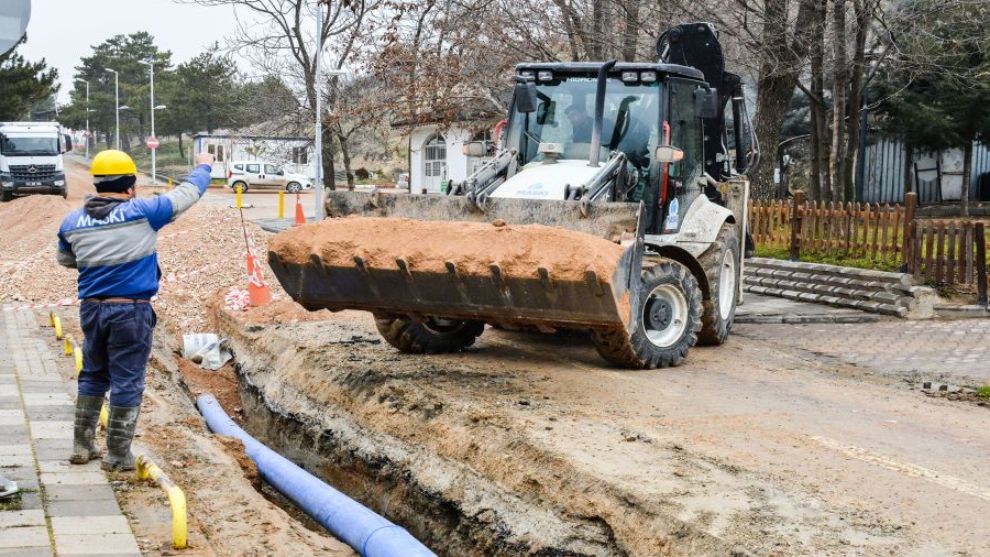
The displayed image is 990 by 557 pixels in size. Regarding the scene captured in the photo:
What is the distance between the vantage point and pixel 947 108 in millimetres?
26828

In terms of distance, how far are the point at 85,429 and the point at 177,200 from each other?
1.59 metres

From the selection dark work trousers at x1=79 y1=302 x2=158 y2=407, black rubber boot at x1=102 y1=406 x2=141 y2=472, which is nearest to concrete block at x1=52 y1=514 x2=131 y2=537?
black rubber boot at x1=102 y1=406 x2=141 y2=472

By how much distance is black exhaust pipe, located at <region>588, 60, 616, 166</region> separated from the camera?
1079 cm

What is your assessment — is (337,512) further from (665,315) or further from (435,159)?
(435,159)

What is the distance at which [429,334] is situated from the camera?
11148 mm

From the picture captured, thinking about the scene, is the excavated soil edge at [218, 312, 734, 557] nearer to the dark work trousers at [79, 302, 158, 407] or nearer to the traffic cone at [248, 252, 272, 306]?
the dark work trousers at [79, 302, 158, 407]

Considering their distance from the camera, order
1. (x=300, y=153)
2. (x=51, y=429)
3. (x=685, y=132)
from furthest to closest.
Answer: (x=300, y=153) < (x=685, y=132) < (x=51, y=429)

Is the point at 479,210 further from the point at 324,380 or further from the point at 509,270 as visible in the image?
the point at 324,380

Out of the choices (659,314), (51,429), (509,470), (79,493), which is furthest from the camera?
(659,314)

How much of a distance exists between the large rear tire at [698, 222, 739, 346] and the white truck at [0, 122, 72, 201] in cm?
3645

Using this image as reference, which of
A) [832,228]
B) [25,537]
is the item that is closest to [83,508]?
[25,537]

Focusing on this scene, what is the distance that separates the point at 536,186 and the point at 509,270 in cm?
192

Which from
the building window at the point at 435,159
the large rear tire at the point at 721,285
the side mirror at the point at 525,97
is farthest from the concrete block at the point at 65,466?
the building window at the point at 435,159

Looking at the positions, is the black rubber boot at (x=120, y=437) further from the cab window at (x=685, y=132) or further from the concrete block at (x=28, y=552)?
the cab window at (x=685, y=132)
